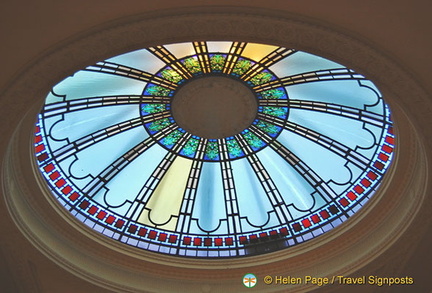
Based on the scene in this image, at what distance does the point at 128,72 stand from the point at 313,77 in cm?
324

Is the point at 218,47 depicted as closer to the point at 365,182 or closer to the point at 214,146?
the point at 214,146

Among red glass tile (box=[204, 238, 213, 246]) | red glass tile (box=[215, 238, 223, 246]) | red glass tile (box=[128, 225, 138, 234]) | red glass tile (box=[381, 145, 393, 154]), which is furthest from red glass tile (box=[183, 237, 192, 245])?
red glass tile (box=[381, 145, 393, 154])

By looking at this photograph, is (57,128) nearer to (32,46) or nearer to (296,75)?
→ (32,46)

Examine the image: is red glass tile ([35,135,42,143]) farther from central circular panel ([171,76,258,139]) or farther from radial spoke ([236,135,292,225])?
radial spoke ([236,135,292,225])

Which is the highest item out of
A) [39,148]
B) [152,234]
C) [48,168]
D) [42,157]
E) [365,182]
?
[39,148]

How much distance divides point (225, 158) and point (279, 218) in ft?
5.50

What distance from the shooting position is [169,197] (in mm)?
9078

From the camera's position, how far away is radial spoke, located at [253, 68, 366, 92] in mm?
7383

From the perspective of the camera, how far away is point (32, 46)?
523 cm

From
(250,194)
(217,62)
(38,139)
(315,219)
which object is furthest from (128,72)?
(315,219)

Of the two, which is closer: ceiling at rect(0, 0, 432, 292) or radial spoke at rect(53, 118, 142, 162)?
ceiling at rect(0, 0, 432, 292)

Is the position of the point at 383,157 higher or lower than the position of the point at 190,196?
lower

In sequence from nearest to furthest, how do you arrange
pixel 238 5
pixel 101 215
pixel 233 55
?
pixel 238 5 < pixel 233 55 < pixel 101 215

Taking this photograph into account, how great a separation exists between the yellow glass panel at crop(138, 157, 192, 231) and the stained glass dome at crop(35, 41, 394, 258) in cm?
2
